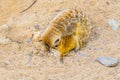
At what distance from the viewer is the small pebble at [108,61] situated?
9.34 feet

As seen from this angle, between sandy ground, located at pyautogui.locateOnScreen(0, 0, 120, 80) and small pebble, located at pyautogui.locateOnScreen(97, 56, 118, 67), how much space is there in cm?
3

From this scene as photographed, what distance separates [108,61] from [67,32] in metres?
0.40

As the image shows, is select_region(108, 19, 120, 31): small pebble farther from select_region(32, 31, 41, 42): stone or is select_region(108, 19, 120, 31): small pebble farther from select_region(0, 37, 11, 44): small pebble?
select_region(0, 37, 11, 44): small pebble

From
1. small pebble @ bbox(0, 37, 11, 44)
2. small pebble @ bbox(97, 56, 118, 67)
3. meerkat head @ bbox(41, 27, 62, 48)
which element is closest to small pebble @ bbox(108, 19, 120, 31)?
small pebble @ bbox(97, 56, 118, 67)

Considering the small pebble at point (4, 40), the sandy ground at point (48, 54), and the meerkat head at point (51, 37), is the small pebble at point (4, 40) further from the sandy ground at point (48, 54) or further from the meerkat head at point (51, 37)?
the meerkat head at point (51, 37)

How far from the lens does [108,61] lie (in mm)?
2873

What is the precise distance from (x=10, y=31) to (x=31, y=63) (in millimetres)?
510

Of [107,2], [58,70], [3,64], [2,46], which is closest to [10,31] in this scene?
[2,46]

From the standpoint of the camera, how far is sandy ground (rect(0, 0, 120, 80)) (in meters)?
2.75

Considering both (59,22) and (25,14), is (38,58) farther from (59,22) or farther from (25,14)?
(25,14)

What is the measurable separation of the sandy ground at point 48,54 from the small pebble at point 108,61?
3 cm

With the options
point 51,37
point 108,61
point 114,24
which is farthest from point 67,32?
point 114,24

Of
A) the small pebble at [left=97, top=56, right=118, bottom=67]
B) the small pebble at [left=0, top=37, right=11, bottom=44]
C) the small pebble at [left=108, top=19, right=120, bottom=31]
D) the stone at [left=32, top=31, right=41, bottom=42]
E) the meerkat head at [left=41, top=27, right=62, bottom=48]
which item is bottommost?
the small pebble at [left=108, top=19, right=120, bottom=31]

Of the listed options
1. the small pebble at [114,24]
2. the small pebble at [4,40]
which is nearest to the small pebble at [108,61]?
the small pebble at [114,24]
